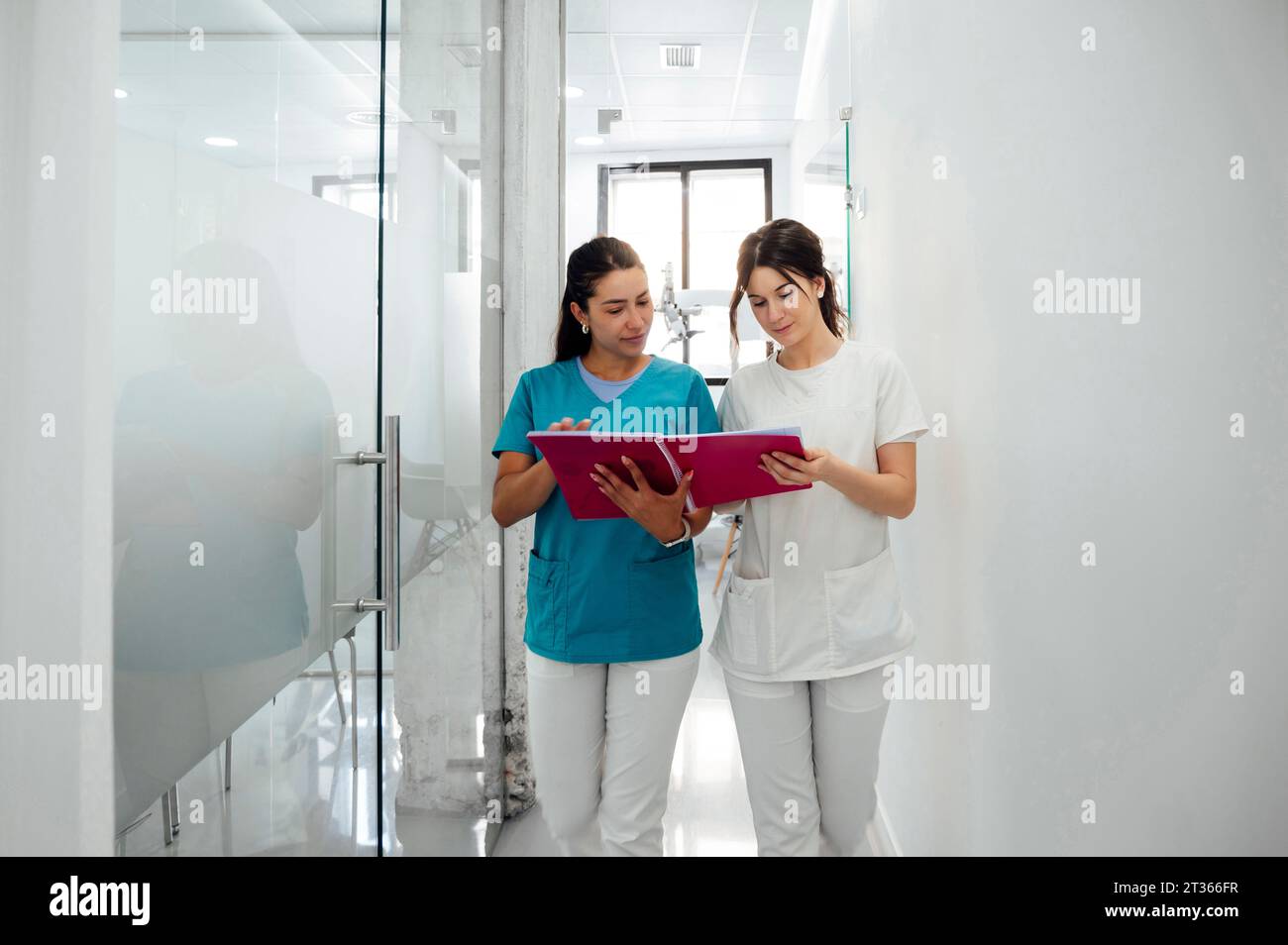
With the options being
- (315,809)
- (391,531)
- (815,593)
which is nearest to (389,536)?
(391,531)

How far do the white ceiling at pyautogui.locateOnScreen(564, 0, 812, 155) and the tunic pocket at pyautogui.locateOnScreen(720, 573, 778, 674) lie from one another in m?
1.63

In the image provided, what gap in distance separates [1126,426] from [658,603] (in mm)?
867

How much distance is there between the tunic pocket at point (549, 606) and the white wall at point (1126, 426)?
829 mm

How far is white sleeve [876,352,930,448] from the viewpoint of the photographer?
4.79 ft

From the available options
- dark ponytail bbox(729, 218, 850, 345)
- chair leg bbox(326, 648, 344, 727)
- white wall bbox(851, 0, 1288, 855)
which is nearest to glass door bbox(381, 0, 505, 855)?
chair leg bbox(326, 648, 344, 727)

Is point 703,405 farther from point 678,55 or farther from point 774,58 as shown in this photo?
point 678,55

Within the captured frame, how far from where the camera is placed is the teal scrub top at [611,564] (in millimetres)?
1491

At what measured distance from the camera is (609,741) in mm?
1548

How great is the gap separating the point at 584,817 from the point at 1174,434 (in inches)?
50.2

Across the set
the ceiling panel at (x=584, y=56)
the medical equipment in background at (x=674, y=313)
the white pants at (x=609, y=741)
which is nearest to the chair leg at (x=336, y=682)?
the white pants at (x=609, y=741)

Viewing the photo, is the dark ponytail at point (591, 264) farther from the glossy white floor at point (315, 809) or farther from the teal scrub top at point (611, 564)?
the glossy white floor at point (315, 809)

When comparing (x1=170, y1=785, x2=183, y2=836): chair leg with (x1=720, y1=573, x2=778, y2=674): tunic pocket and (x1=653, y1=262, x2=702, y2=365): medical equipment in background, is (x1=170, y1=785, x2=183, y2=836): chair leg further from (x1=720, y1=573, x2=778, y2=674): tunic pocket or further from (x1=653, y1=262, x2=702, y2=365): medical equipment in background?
(x1=653, y1=262, x2=702, y2=365): medical equipment in background

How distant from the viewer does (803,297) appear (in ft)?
4.87
